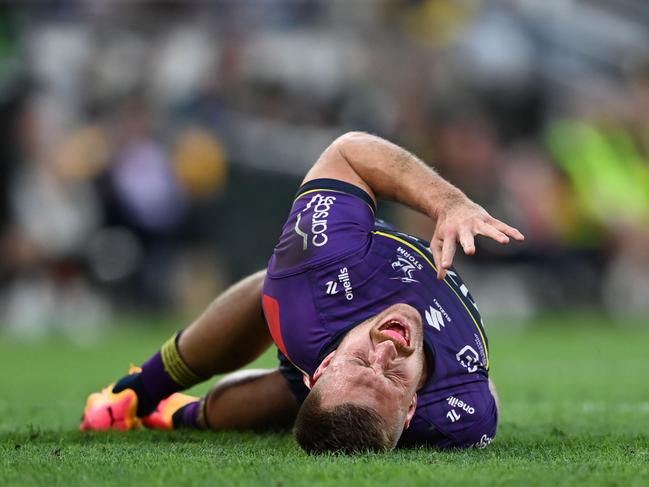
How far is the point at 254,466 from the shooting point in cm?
414

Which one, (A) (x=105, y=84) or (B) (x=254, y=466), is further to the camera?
(A) (x=105, y=84)

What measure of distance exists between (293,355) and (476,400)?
70 cm

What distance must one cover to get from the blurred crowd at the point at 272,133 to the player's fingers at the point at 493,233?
34.3 feet

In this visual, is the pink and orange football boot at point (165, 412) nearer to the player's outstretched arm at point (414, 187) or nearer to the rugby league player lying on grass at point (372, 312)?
the rugby league player lying on grass at point (372, 312)

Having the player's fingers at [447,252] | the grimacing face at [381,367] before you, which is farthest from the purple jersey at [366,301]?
the player's fingers at [447,252]

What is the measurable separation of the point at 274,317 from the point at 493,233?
1.01m

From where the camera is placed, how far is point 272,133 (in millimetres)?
15516

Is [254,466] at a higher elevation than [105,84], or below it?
below

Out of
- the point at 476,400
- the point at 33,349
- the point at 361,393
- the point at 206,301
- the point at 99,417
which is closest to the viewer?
the point at 361,393

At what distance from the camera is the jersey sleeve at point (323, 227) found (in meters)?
4.63

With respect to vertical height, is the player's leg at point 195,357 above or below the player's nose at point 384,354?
below

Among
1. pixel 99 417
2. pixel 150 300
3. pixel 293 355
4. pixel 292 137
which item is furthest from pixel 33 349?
pixel 293 355

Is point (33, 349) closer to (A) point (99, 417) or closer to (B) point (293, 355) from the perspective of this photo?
(A) point (99, 417)

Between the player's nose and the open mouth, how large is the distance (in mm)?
49
